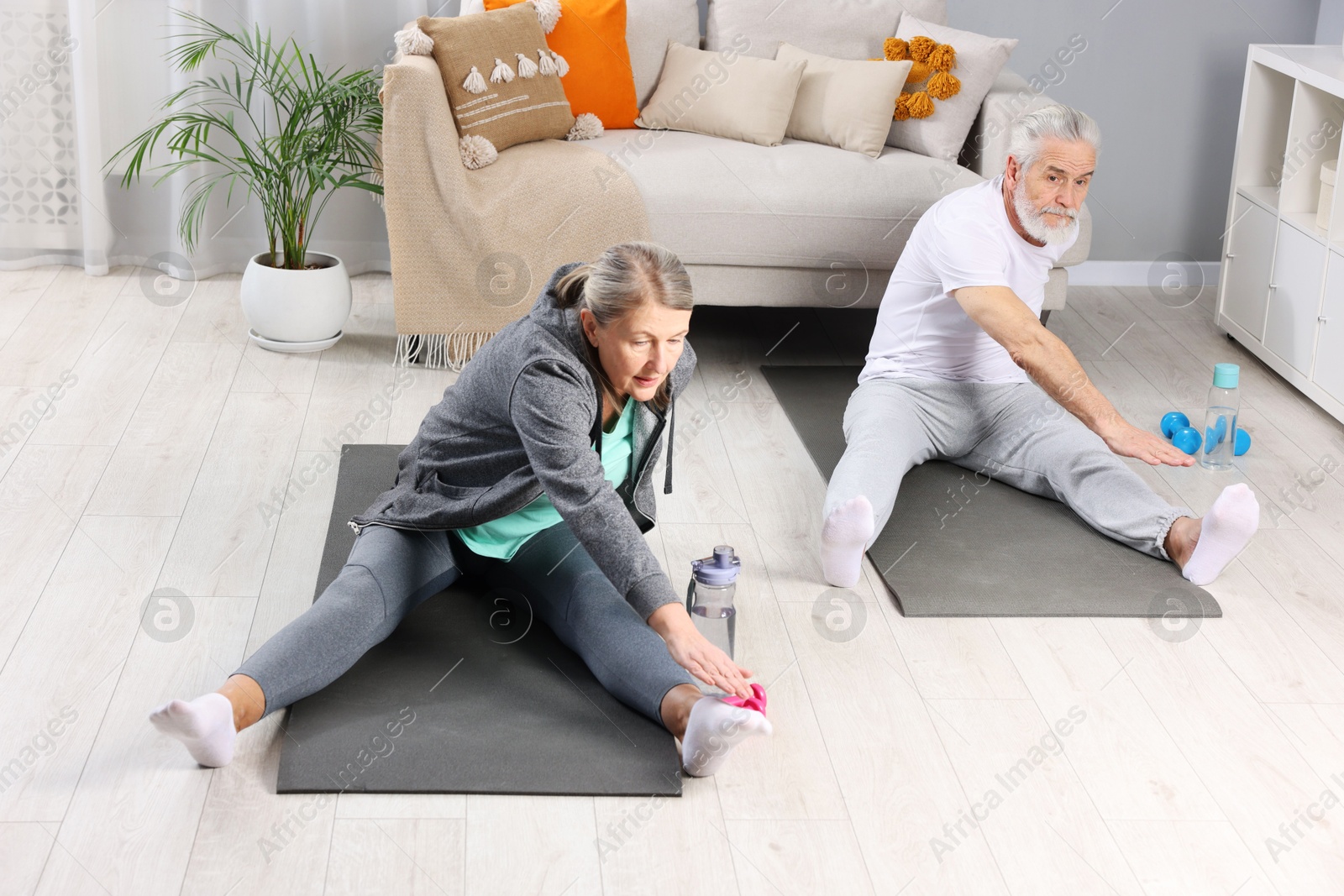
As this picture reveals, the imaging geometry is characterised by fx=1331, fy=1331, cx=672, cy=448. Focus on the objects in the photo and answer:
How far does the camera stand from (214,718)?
1.58 metres

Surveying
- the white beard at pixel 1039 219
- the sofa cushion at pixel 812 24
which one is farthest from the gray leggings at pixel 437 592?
the sofa cushion at pixel 812 24

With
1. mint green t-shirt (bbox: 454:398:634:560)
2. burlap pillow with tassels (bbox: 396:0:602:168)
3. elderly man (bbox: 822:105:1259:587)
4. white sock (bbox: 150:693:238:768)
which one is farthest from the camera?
burlap pillow with tassels (bbox: 396:0:602:168)

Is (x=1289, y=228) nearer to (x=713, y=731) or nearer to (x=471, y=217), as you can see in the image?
(x=471, y=217)

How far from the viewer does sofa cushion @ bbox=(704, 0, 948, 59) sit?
3.52 meters

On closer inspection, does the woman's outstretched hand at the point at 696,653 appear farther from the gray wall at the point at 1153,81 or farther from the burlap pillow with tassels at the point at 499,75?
the gray wall at the point at 1153,81

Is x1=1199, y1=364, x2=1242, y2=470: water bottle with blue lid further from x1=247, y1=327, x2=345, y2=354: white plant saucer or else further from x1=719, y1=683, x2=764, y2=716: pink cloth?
x1=247, y1=327, x2=345, y2=354: white plant saucer

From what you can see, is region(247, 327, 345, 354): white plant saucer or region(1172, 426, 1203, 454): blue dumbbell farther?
region(247, 327, 345, 354): white plant saucer

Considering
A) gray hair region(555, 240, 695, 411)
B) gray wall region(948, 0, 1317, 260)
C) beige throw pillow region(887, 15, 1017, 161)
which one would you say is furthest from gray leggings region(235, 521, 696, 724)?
gray wall region(948, 0, 1317, 260)

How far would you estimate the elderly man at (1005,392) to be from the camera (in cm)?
222

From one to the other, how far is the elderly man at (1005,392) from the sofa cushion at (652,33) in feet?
3.85

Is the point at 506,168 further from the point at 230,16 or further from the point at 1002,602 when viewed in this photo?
the point at 1002,602

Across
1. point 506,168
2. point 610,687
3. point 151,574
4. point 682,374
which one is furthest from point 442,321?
point 610,687

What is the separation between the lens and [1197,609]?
2.16 metres

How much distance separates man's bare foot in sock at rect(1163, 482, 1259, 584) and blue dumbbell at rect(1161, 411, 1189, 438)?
619 millimetres
